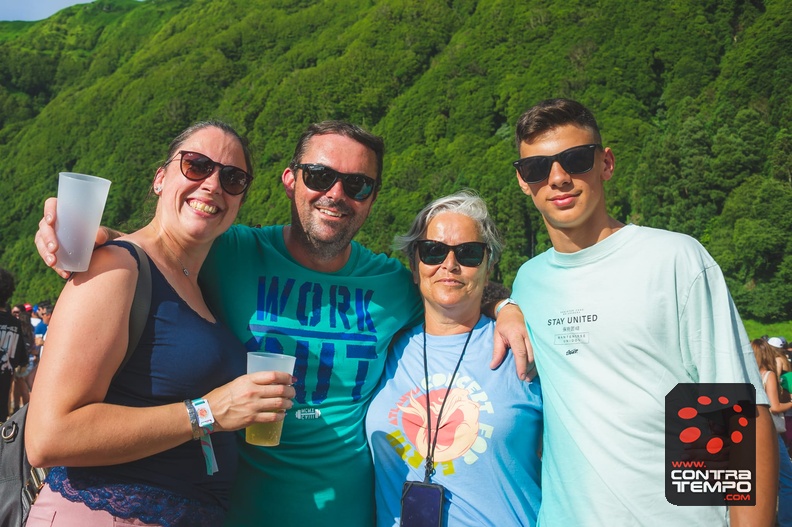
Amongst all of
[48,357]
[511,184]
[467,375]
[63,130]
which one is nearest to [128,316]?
[48,357]

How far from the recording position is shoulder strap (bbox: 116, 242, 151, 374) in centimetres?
224

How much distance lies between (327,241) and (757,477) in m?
2.07

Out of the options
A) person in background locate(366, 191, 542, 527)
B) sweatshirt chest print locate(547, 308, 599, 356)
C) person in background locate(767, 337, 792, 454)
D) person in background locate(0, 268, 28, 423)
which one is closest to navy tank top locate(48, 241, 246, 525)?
person in background locate(366, 191, 542, 527)

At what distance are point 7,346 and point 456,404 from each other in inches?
204

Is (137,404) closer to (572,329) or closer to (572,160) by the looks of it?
(572,329)

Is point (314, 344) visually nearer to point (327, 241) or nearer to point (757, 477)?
point (327, 241)

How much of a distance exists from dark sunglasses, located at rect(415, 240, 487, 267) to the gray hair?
0.10m

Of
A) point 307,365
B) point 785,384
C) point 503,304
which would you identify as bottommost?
point 785,384

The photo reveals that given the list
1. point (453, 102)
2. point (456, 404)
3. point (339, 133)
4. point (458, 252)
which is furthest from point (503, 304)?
point (453, 102)

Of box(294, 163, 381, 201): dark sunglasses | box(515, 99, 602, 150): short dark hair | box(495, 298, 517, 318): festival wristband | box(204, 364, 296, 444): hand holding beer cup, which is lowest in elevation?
box(204, 364, 296, 444): hand holding beer cup

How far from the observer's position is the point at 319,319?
124 inches

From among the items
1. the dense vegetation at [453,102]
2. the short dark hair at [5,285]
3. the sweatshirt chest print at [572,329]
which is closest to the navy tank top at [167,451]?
the sweatshirt chest print at [572,329]

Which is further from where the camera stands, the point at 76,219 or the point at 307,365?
the point at 307,365

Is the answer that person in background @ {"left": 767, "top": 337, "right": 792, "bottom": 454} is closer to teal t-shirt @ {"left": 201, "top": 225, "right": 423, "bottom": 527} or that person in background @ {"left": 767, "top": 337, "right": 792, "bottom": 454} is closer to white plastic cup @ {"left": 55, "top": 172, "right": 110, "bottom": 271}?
teal t-shirt @ {"left": 201, "top": 225, "right": 423, "bottom": 527}
